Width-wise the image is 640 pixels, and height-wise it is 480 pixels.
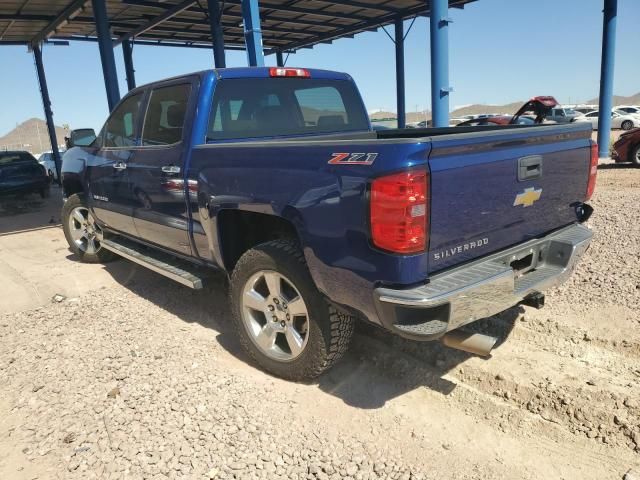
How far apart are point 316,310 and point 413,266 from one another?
76 cm

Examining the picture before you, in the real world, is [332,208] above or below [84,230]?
above

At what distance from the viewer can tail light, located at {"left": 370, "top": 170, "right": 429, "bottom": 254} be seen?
7.43 ft

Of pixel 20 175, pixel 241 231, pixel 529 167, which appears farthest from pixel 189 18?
pixel 529 167

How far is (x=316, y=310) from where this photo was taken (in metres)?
2.88

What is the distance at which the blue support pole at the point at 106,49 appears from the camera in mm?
11602

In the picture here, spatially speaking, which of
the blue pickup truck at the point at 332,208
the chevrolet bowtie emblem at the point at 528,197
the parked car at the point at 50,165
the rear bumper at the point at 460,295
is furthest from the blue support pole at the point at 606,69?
the parked car at the point at 50,165

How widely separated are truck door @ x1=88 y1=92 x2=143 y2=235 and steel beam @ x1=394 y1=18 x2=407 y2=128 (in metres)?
13.9

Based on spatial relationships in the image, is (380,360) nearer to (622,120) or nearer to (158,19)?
(158,19)

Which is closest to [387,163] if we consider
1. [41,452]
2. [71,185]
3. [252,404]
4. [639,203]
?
[252,404]

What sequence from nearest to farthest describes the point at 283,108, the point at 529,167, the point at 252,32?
the point at 529,167
the point at 283,108
the point at 252,32

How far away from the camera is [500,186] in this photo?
269 centimetres

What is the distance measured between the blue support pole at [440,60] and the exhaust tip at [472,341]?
24.6 feet

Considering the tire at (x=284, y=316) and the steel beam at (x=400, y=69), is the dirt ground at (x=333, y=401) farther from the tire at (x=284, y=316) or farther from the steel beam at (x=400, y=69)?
the steel beam at (x=400, y=69)

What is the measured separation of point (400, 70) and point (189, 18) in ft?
26.2
